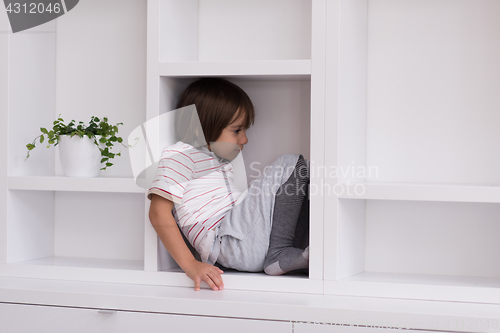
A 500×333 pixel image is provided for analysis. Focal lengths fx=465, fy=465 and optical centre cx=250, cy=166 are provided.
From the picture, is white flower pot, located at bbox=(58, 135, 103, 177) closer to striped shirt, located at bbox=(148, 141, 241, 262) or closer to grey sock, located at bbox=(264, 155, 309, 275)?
striped shirt, located at bbox=(148, 141, 241, 262)

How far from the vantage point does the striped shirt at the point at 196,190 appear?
1.18 metres

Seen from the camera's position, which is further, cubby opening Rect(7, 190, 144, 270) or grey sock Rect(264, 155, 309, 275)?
cubby opening Rect(7, 190, 144, 270)

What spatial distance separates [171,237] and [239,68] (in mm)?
455

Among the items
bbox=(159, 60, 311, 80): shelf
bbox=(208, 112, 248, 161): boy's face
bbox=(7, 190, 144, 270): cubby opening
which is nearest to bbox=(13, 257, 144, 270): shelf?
bbox=(7, 190, 144, 270): cubby opening

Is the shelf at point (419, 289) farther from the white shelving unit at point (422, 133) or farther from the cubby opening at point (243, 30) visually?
the cubby opening at point (243, 30)

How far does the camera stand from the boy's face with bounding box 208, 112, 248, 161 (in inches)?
51.4

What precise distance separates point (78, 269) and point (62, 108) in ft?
1.79

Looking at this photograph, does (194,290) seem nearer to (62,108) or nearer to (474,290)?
(474,290)

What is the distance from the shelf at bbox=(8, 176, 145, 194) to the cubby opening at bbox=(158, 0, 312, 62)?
1.27 feet

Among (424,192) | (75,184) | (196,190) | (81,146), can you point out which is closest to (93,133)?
(81,146)

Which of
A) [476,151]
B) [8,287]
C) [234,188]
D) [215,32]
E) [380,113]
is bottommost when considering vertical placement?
[8,287]

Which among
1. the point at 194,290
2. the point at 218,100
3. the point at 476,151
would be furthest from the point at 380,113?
the point at 194,290

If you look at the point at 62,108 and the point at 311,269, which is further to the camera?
the point at 62,108

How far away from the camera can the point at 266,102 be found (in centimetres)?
138
